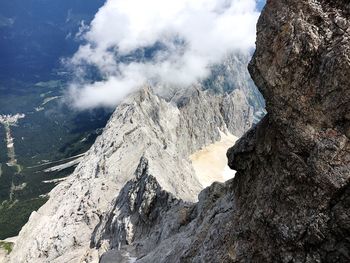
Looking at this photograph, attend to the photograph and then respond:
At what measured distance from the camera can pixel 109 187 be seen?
73.9m

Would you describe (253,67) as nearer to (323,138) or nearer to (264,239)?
(323,138)

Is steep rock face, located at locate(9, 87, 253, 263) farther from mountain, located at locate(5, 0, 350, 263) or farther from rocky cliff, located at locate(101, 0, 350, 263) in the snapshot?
rocky cliff, located at locate(101, 0, 350, 263)

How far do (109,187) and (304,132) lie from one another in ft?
186

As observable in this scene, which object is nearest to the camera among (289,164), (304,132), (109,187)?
(304,132)

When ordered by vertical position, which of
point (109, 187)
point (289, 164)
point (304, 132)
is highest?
point (109, 187)

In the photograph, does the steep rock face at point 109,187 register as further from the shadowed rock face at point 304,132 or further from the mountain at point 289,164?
the shadowed rock face at point 304,132

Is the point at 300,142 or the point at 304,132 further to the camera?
the point at 300,142

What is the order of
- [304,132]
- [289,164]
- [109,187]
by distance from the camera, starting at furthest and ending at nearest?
[109,187] → [289,164] → [304,132]

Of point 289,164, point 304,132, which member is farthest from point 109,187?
point 304,132

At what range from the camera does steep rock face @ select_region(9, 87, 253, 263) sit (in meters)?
59.5

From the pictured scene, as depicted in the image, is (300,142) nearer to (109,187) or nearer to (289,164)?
(289,164)

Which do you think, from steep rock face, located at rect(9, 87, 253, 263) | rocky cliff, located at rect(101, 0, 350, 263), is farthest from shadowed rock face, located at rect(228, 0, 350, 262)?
steep rock face, located at rect(9, 87, 253, 263)

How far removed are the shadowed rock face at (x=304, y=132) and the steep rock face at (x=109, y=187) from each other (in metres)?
31.9

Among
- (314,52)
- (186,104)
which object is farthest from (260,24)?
(186,104)
